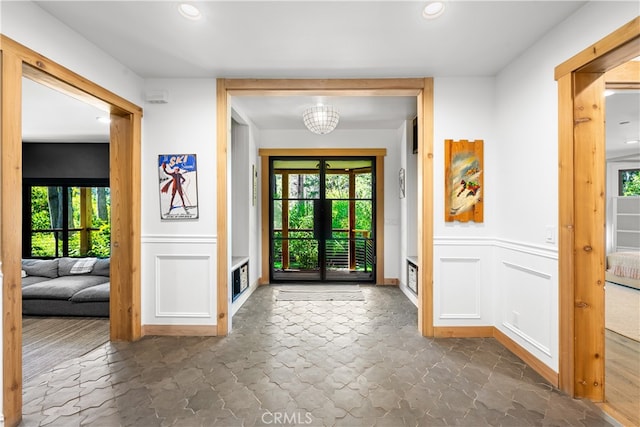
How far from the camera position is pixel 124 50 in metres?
2.62

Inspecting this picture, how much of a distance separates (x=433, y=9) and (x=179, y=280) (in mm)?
3232

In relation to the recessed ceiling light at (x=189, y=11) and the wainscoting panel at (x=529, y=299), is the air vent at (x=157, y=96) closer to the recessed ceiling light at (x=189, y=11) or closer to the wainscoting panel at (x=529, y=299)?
the recessed ceiling light at (x=189, y=11)

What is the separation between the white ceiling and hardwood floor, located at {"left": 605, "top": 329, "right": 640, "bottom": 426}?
2.66 metres

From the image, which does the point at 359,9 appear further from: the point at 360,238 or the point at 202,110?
the point at 360,238

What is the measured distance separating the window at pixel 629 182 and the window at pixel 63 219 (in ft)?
35.3

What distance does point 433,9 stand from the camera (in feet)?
6.70

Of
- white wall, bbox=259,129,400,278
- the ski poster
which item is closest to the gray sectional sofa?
the ski poster

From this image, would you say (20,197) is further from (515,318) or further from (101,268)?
(515,318)

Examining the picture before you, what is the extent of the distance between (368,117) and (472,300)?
9.48 feet

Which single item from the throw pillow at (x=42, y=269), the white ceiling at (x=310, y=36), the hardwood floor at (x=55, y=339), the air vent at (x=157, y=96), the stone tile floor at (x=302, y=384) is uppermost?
the white ceiling at (x=310, y=36)

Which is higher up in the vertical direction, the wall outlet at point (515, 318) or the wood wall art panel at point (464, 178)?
the wood wall art panel at point (464, 178)

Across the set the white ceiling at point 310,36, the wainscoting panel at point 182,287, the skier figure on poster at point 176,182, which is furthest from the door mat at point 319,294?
the white ceiling at point 310,36

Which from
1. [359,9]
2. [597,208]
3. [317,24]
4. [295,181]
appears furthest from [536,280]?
[295,181]

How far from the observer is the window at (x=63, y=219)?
5.45 meters
